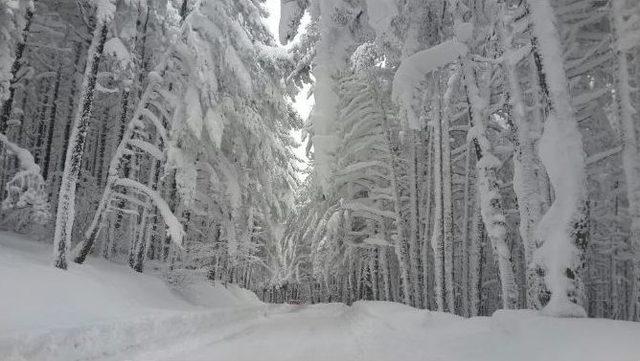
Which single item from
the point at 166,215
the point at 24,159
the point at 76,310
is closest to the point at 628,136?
the point at 76,310

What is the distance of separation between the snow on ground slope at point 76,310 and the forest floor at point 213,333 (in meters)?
0.02

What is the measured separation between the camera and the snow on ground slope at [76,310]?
248 inches

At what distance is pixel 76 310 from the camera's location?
8969mm

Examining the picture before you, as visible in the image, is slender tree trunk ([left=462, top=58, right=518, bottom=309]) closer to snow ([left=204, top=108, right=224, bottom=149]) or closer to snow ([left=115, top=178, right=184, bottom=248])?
snow ([left=204, top=108, right=224, bottom=149])

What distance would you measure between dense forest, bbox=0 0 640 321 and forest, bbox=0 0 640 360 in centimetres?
5

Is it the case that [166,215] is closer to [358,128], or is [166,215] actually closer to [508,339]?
[358,128]

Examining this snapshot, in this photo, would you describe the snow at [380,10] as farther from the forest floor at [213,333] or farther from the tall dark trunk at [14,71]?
the tall dark trunk at [14,71]

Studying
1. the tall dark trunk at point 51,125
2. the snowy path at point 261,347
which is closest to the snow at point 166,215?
the snowy path at point 261,347

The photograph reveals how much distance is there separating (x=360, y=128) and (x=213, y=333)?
1038cm

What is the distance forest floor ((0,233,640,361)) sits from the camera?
5.55 meters

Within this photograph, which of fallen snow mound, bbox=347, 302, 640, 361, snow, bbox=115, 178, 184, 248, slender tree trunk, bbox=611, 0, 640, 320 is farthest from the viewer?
snow, bbox=115, 178, 184, 248

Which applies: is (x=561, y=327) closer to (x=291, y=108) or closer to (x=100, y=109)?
(x=100, y=109)

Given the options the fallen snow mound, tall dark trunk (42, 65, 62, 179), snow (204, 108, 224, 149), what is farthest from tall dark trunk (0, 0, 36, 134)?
the fallen snow mound

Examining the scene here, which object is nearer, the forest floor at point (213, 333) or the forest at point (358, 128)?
the forest floor at point (213, 333)
